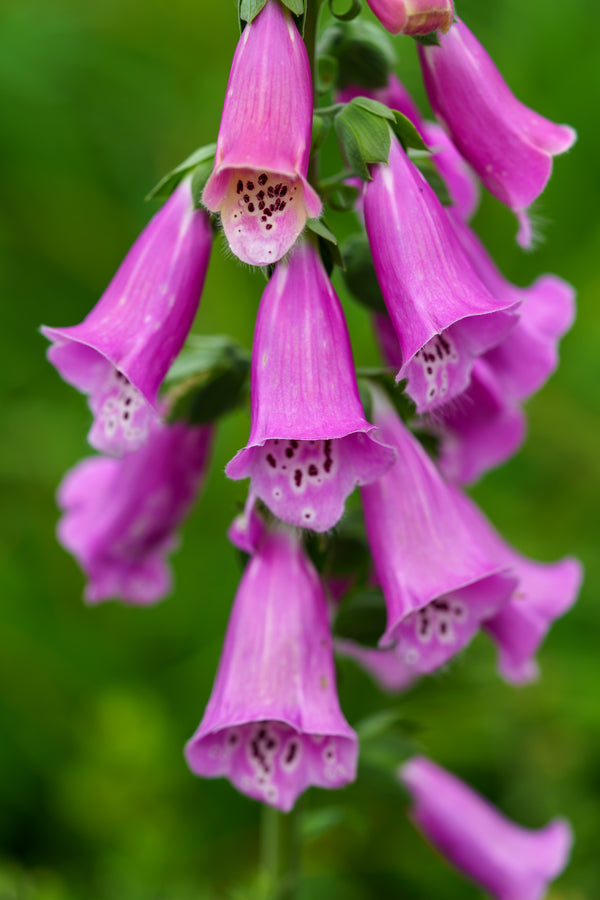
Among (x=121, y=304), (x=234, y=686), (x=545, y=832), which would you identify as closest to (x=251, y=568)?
(x=234, y=686)

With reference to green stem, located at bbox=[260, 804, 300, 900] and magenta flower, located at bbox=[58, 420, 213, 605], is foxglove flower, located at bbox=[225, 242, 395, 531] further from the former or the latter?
green stem, located at bbox=[260, 804, 300, 900]

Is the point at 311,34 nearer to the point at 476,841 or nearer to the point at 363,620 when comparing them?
the point at 363,620

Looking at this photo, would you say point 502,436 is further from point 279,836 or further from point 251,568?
point 279,836

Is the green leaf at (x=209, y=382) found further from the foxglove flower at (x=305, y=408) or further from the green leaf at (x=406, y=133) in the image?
the green leaf at (x=406, y=133)

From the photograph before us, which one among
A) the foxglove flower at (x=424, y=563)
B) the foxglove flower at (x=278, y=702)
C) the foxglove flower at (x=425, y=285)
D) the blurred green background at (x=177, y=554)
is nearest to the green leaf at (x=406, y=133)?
the foxglove flower at (x=425, y=285)

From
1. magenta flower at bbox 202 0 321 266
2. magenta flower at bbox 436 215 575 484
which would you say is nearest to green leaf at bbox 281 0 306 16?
magenta flower at bbox 202 0 321 266
